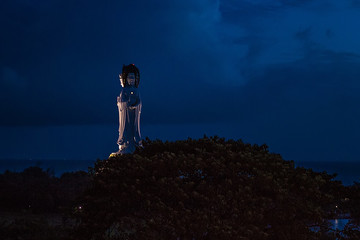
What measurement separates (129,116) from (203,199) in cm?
885

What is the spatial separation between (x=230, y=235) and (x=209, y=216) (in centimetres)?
41

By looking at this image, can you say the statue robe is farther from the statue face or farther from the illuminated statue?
the statue face

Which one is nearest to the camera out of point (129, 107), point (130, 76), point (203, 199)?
point (203, 199)

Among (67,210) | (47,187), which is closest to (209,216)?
(67,210)

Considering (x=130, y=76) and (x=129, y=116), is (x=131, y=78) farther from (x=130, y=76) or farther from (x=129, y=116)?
(x=129, y=116)

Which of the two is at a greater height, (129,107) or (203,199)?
(129,107)

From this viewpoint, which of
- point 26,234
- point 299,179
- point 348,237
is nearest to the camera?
point 299,179

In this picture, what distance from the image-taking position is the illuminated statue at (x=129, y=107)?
1452 cm

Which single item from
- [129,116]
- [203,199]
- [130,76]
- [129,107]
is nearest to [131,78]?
[130,76]

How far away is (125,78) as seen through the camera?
14500mm

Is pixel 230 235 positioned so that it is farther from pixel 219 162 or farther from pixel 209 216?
pixel 219 162

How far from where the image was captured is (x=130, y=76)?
1445 centimetres

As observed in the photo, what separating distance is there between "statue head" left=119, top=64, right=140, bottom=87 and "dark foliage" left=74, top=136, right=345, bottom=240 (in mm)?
7558

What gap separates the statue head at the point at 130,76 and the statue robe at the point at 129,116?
0.17 m
